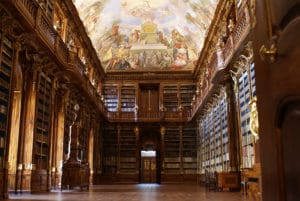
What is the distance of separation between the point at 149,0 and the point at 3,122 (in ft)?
43.1

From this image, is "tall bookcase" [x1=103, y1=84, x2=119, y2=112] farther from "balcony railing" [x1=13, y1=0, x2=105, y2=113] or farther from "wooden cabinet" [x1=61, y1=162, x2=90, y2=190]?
"wooden cabinet" [x1=61, y1=162, x2=90, y2=190]

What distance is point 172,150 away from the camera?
69.7 ft

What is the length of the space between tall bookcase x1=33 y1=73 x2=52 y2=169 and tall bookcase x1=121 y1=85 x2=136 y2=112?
402 inches

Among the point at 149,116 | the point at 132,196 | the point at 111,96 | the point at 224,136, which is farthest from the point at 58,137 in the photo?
the point at 111,96

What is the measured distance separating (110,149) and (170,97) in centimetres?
501

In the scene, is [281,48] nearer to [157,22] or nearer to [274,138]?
[274,138]

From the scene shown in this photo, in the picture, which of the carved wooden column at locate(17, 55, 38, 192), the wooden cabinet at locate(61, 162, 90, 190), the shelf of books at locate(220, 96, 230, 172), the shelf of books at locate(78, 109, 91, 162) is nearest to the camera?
the carved wooden column at locate(17, 55, 38, 192)

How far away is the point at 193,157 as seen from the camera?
2119cm

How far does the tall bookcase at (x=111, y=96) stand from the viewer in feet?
72.1

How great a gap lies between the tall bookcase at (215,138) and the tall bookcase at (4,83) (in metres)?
7.15

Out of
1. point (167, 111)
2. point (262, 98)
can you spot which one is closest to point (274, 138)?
point (262, 98)

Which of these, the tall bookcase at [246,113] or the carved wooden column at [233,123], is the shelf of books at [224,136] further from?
the tall bookcase at [246,113]

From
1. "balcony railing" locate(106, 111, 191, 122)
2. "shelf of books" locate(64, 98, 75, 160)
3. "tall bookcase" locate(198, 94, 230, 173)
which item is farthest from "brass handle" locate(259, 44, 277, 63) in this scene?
"balcony railing" locate(106, 111, 191, 122)

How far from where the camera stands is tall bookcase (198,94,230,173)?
42.9ft
